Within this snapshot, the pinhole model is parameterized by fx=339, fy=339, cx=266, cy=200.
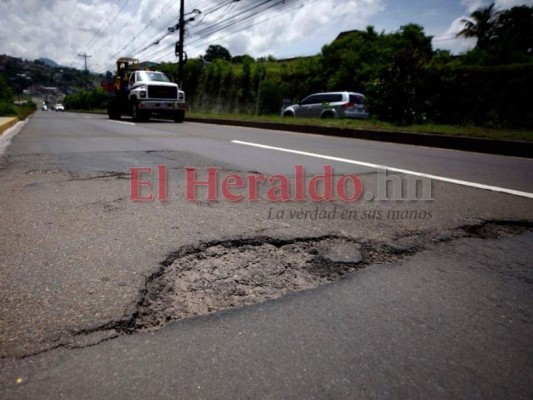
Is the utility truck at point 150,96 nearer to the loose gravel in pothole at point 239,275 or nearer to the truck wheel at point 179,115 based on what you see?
the truck wheel at point 179,115

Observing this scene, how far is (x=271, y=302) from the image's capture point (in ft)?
5.24

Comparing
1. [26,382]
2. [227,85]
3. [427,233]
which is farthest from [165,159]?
[227,85]

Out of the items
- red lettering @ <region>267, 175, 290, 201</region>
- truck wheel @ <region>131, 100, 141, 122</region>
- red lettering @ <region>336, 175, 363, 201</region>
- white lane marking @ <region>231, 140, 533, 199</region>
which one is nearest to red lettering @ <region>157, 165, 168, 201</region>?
red lettering @ <region>267, 175, 290, 201</region>

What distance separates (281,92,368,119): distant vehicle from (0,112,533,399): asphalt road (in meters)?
10.9

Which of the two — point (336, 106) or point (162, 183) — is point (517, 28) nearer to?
point (336, 106)

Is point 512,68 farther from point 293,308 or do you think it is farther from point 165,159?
point 293,308

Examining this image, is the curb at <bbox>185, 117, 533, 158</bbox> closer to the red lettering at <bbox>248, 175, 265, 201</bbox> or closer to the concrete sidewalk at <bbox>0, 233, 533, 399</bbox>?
the red lettering at <bbox>248, 175, 265, 201</bbox>

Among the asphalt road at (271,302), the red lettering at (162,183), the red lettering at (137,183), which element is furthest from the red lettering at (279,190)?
the red lettering at (137,183)

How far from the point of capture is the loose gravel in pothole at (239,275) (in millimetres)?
1561

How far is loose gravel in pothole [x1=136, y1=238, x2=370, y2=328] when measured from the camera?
1.56 m

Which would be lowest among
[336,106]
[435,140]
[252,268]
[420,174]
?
[252,268]

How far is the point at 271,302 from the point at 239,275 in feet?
1.01

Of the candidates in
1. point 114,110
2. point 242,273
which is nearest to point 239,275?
point 242,273

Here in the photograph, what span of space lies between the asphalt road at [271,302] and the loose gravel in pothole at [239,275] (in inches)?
0.7
